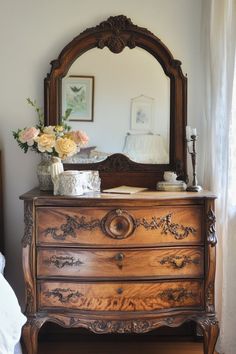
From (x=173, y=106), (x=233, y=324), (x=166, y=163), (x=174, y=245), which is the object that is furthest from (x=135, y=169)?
(x=233, y=324)

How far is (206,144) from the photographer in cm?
234

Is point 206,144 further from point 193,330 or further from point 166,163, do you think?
point 193,330

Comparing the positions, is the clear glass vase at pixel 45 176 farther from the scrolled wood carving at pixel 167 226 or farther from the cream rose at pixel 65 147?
the scrolled wood carving at pixel 167 226

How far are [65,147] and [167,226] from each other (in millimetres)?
708

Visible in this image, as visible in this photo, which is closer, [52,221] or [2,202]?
[52,221]

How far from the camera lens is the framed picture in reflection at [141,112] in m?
2.40

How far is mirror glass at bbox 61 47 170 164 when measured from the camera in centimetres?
239

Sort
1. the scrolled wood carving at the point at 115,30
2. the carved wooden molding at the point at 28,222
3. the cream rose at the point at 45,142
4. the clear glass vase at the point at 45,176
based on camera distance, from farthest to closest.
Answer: the scrolled wood carving at the point at 115,30 → the clear glass vase at the point at 45,176 → the cream rose at the point at 45,142 → the carved wooden molding at the point at 28,222

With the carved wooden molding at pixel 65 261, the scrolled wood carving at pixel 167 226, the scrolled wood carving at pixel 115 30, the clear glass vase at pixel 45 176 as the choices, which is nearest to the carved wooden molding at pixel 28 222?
the carved wooden molding at pixel 65 261

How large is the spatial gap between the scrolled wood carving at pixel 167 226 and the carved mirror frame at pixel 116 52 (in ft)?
1.65

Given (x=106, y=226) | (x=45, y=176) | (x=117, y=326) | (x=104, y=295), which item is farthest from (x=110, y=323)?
(x=45, y=176)

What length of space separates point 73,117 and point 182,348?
1642 mm

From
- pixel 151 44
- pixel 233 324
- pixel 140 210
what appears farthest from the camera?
pixel 151 44

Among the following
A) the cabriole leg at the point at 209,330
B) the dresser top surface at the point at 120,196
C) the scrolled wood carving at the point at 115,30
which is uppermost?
the scrolled wood carving at the point at 115,30
